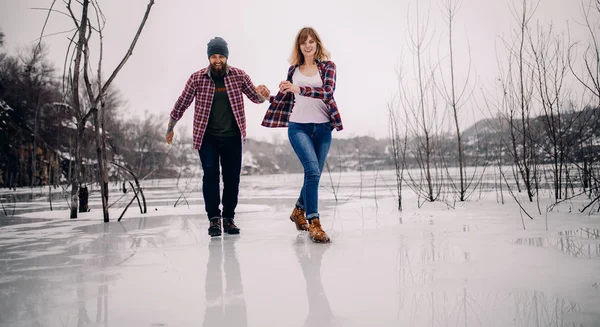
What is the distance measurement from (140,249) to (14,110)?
21.7m

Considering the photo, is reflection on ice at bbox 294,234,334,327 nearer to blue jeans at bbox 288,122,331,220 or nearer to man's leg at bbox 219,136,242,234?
blue jeans at bbox 288,122,331,220

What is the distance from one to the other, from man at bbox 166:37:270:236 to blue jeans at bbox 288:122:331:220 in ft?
1.40

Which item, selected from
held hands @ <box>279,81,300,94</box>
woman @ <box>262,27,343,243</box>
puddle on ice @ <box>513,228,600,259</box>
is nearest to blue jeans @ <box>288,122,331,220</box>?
woman @ <box>262,27,343,243</box>

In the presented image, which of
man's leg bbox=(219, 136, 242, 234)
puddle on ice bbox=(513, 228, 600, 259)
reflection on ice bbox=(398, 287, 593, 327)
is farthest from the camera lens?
man's leg bbox=(219, 136, 242, 234)

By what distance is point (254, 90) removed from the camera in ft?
9.30

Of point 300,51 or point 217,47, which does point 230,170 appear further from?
point 300,51

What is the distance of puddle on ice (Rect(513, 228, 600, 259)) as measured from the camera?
158cm

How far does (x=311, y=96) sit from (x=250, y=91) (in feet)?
2.42

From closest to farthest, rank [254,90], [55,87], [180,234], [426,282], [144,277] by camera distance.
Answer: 1. [426,282]
2. [144,277]
3. [180,234]
4. [254,90]
5. [55,87]

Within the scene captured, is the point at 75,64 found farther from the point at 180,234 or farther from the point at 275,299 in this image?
the point at 275,299

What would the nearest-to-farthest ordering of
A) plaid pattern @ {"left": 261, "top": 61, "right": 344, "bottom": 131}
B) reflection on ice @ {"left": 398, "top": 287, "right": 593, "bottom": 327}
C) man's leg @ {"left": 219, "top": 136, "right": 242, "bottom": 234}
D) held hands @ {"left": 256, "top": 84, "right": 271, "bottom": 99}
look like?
reflection on ice @ {"left": 398, "top": 287, "right": 593, "bottom": 327}
plaid pattern @ {"left": 261, "top": 61, "right": 344, "bottom": 131}
held hands @ {"left": 256, "top": 84, "right": 271, "bottom": 99}
man's leg @ {"left": 219, "top": 136, "right": 242, "bottom": 234}

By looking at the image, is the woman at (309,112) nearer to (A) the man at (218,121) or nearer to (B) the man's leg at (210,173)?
(A) the man at (218,121)


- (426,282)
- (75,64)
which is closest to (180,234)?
(426,282)

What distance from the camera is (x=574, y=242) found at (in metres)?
1.78
